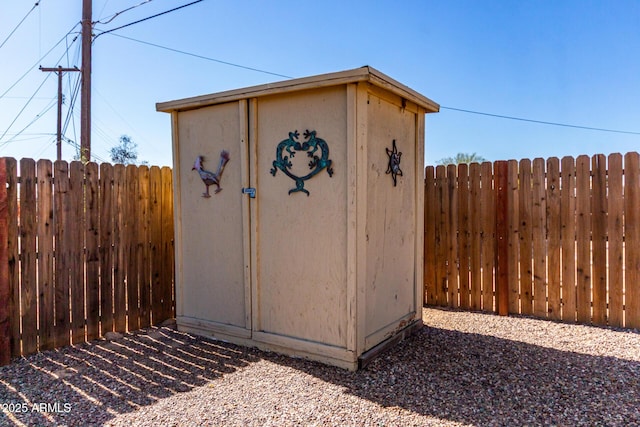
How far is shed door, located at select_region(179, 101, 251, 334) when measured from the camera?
3502 mm

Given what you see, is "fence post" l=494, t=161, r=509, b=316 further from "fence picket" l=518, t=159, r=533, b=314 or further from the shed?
the shed

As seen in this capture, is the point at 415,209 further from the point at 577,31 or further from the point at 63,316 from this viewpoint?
the point at 577,31

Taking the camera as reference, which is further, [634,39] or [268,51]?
[634,39]

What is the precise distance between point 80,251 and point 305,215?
2.22 metres

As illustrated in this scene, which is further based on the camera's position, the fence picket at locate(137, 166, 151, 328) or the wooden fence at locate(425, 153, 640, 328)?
the fence picket at locate(137, 166, 151, 328)

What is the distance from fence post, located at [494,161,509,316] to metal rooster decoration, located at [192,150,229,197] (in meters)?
3.06

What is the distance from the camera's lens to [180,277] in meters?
3.98

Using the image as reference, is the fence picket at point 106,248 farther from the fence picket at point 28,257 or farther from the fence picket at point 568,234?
the fence picket at point 568,234

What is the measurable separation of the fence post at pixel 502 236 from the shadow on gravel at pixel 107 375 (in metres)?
2.89

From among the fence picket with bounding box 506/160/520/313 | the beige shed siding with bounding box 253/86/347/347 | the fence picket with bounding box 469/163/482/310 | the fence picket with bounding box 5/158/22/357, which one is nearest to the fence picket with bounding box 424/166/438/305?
the fence picket with bounding box 469/163/482/310

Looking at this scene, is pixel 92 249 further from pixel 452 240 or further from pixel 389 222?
pixel 452 240

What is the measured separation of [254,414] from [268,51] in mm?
9533

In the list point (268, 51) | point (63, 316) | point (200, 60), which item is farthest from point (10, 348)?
point (200, 60)

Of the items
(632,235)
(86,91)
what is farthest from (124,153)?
(632,235)
